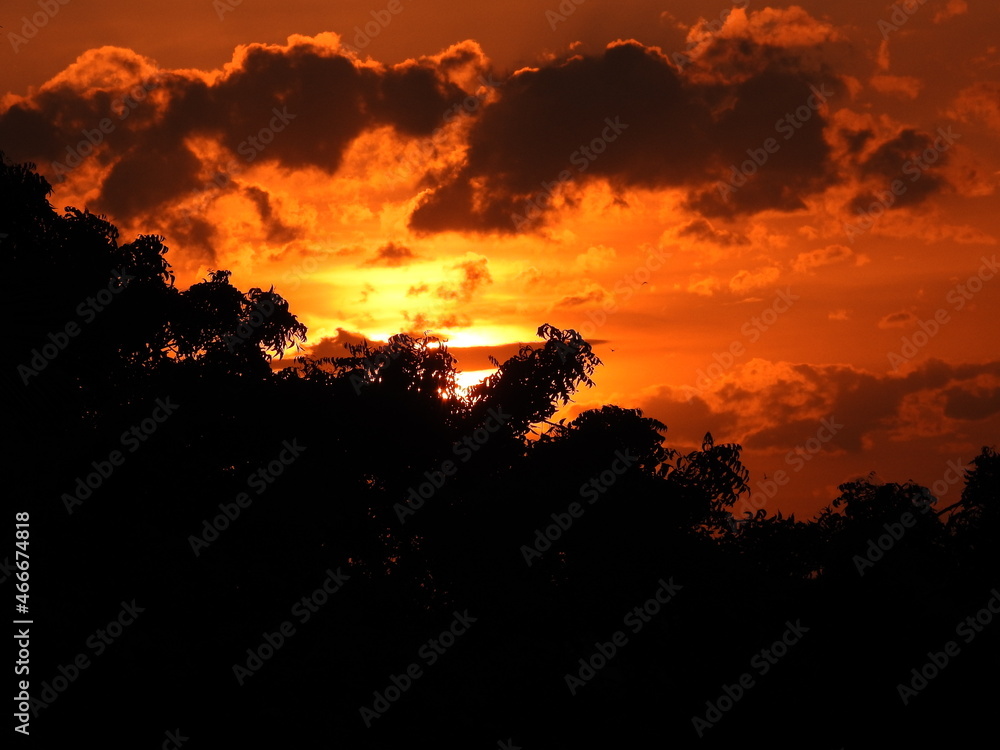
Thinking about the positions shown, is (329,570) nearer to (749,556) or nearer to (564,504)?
(564,504)

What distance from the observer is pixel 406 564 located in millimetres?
20328

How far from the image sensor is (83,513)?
1496 cm

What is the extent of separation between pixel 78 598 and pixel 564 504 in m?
9.53

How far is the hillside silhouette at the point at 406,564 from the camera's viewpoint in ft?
48.7

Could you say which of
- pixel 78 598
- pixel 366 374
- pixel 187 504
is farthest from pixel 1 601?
pixel 366 374

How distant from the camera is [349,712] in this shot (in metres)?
15.9

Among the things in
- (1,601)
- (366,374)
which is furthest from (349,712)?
(366,374)

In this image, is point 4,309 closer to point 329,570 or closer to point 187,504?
point 187,504

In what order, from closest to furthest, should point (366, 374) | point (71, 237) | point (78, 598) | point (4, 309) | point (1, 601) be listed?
point (4, 309) → point (1, 601) → point (78, 598) → point (71, 237) → point (366, 374)

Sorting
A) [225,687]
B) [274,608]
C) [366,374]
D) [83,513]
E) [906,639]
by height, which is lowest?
[906,639]

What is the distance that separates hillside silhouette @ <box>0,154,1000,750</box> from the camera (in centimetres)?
1485

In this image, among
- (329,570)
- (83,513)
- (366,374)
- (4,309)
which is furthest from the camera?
(366,374)

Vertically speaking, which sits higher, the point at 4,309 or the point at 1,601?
the point at 4,309

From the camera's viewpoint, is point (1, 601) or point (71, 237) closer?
point (1, 601)
